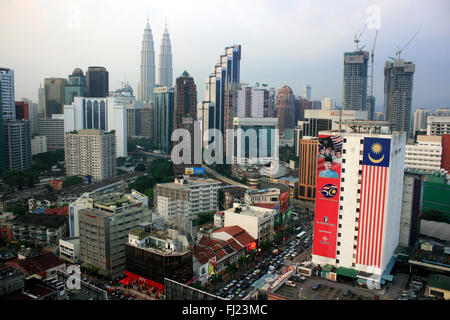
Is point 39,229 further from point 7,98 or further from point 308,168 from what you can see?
point 308,168

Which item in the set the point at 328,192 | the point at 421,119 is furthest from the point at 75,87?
the point at 328,192

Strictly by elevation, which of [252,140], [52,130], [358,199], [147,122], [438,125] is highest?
[438,125]

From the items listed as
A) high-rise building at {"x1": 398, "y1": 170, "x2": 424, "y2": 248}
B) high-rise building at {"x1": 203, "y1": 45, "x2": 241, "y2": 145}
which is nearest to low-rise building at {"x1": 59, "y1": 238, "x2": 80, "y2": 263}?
high-rise building at {"x1": 398, "y1": 170, "x2": 424, "y2": 248}

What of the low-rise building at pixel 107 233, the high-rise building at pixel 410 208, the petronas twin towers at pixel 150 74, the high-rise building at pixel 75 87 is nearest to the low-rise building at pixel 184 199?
the low-rise building at pixel 107 233

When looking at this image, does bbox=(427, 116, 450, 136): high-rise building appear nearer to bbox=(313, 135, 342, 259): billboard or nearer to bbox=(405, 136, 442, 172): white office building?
bbox=(405, 136, 442, 172): white office building

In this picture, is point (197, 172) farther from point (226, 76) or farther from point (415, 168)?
point (226, 76)

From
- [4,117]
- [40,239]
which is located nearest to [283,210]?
[40,239]

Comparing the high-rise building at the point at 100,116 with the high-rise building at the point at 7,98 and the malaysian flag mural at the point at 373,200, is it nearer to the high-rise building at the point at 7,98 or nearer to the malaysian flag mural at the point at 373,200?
the high-rise building at the point at 7,98
